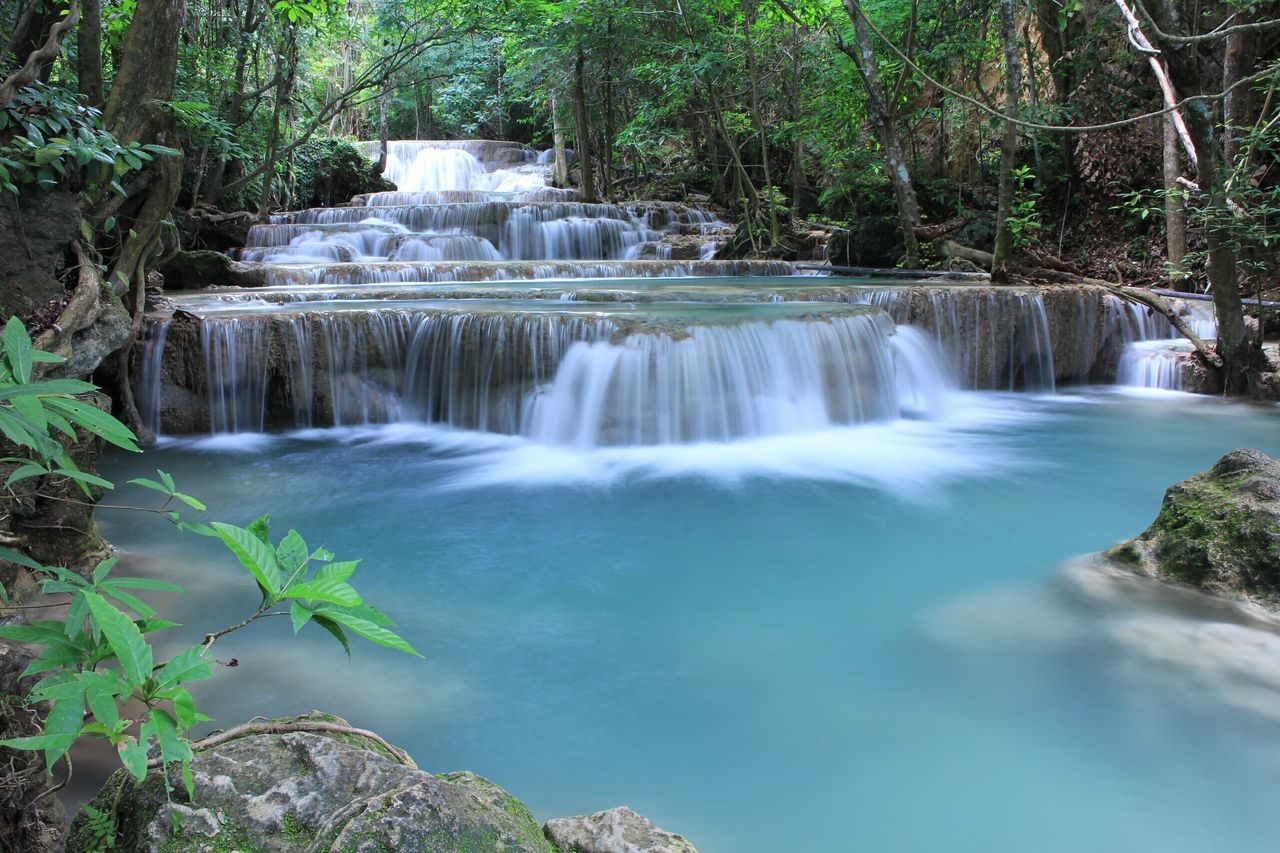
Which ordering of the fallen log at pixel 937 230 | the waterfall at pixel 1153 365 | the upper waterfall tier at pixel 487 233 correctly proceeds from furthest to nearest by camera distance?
the upper waterfall tier at pixel 487 233, the fallen log at pixel 937 230, the waterfall at pixel 1153 365

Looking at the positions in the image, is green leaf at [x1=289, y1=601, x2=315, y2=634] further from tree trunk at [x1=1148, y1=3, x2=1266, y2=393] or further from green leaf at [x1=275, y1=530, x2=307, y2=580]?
tree trunk at [x1=1148, y1=3, x2=1266, y2=393]

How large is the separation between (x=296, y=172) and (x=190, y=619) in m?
17.6

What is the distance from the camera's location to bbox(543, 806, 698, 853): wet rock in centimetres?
161

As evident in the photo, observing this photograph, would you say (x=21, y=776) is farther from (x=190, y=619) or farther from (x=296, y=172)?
(x=296, y=172)

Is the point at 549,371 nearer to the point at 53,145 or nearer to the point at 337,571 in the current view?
the point at 53,145

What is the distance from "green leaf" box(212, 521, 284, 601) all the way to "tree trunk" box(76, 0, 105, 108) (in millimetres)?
5027

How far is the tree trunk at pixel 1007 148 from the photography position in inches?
381

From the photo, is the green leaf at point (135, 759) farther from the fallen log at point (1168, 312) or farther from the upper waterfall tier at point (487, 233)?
the upper waterfall tier at point (487, 233)

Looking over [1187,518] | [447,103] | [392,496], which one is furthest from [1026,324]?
[447,103]

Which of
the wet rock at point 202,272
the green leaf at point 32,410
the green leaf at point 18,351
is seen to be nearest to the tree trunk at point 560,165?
the wet rock at point 202,272

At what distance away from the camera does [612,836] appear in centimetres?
163

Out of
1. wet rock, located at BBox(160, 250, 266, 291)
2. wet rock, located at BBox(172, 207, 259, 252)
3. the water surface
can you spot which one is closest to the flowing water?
the water surface

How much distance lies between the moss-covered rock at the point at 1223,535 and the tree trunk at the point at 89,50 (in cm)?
647

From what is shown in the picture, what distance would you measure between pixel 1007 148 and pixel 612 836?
10.4 meters
